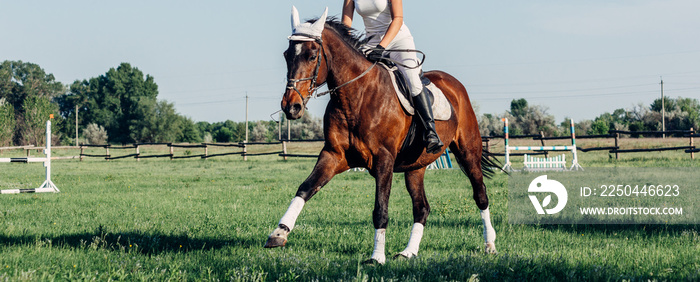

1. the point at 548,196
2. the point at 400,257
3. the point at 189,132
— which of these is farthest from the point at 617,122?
the point at 400,257

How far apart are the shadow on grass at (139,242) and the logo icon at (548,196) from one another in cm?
507

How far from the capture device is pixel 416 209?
246 inches

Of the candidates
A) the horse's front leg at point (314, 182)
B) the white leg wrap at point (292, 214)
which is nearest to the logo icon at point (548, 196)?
the horse's front leg at point (314, 182)

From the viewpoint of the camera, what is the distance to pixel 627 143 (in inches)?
1911

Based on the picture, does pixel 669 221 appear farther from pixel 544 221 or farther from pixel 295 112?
pixel 295 112

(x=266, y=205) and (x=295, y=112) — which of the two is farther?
(x=266, y=205)

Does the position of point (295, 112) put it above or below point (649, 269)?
above

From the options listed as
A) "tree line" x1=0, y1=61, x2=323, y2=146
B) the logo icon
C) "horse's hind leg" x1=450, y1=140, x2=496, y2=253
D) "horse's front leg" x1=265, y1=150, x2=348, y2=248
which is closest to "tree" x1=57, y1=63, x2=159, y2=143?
"tree line" x1=0, y1=61, x2=323, y2=146

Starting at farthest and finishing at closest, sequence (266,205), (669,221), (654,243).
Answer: (266,205)
(669,221)
(654,243)

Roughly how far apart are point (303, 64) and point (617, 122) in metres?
87.4

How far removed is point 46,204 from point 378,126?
956 cm

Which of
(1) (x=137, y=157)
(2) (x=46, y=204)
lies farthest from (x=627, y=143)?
(2) (x=46, y=204)

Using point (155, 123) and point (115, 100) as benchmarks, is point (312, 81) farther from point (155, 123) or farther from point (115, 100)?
point (115, 100)

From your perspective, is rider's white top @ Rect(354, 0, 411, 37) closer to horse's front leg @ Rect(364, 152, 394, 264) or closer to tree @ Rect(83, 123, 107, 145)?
horse's front leg @ Rect(364, 152, 394, 264)
